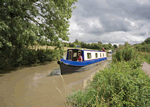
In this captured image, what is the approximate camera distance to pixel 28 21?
884 centimetres

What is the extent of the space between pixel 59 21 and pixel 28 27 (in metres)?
3.50

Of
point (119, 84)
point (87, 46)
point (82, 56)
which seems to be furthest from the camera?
point (87, 46)

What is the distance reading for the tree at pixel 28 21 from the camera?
7.08 meters

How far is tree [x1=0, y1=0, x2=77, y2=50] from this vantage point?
7.08 meters

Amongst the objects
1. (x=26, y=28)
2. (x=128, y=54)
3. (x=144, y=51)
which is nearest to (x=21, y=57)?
(x=26, y=28)

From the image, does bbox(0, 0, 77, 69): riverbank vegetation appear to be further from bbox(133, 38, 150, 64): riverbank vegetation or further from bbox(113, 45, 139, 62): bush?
bbox(133, 38, 150, 64): riverbank vegetation

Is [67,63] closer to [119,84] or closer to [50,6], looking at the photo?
[119,84]

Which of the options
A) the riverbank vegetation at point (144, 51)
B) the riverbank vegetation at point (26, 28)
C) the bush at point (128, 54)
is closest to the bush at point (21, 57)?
the riverbank vegetation at point (26, 28)

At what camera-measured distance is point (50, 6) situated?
30.7 feet

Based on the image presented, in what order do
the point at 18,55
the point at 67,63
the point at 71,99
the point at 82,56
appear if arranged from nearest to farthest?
the point at 71,99 < the point at 67,63 < the point at 82,56 < the point at 18,55

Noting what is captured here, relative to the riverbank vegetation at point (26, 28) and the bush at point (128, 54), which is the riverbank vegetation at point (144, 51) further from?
the riverbank vegetation at point (26, 28)

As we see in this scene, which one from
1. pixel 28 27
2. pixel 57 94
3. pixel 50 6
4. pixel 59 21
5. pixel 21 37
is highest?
pixel 50 6

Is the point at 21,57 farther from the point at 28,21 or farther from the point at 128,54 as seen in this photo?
the point at 128,54

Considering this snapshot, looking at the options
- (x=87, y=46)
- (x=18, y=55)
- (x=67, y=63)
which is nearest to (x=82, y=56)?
(x=67, y=63)
